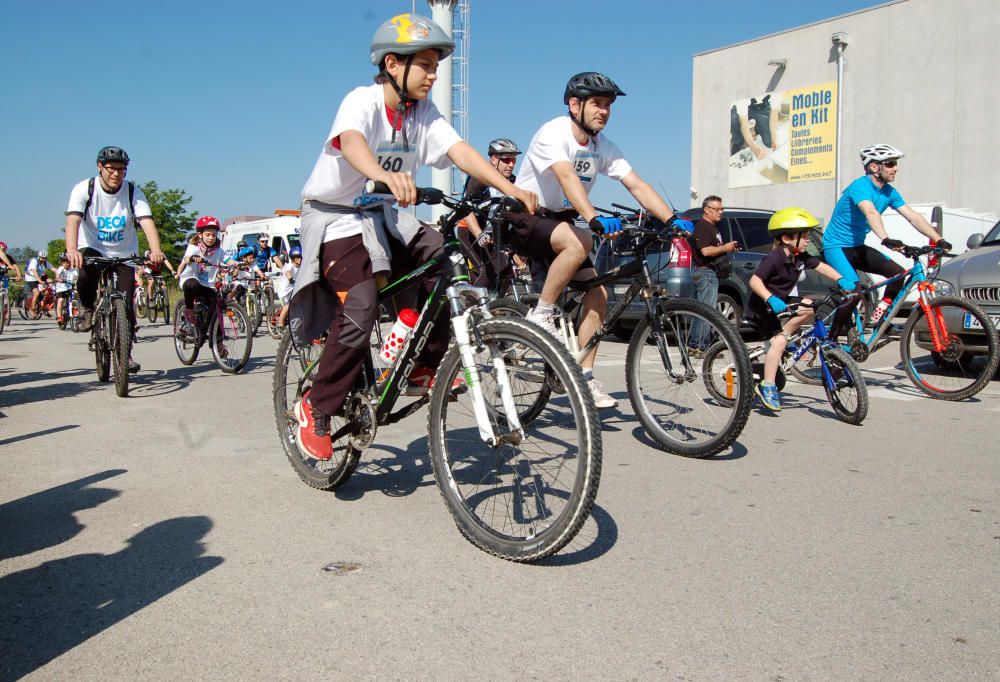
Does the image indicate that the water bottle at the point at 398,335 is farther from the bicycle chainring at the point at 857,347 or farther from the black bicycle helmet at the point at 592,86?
the bicycle chainring at the point at 857,347

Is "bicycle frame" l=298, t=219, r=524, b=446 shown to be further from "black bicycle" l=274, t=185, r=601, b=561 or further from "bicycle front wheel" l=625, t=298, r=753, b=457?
"bicycle front wheel" l=625, t=298, r=753, b=457

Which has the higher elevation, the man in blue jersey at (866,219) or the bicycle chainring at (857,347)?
the man in blue jersey at (866,219)

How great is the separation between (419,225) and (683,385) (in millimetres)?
2002

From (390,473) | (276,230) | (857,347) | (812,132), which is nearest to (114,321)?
(390,473)

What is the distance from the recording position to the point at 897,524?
3729mm

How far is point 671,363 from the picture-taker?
16.8 ft

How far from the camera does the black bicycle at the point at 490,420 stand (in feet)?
10.1

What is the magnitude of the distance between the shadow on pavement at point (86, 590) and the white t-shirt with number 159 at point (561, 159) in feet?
10.4

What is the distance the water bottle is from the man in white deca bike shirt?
4371 millimetres

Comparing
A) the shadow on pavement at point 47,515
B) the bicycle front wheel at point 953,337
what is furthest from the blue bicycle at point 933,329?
the shadow on pavement at point 47,515

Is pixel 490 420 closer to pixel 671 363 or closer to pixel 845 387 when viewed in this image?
pixel 671 363

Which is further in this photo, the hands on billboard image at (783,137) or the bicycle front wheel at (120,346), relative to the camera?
the hands on billboard image at (783,137)

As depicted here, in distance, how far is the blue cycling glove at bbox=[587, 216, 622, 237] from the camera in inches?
195

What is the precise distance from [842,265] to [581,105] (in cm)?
313
